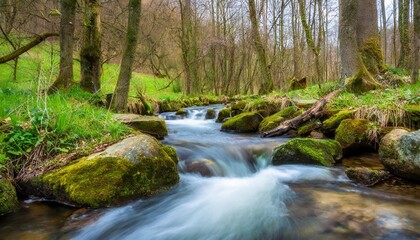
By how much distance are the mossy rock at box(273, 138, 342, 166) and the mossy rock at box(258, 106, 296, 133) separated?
2.37 meters

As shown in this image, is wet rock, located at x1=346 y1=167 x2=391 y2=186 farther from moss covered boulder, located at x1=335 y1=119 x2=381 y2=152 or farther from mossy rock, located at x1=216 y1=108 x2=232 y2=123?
mossy rock, located at x1=216 y1=108 x2=232 y2=123

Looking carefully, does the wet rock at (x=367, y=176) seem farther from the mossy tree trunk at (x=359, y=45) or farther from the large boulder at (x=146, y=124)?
the mossy tree trunk at (x=359, y=45)

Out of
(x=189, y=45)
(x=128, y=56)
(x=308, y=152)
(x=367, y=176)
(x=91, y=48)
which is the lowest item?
(x=367, y=176)

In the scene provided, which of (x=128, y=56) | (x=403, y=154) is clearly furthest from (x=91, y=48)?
(x=403, y=154)

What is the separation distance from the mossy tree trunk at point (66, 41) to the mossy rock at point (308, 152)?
6.28m

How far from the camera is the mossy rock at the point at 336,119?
18.7ft

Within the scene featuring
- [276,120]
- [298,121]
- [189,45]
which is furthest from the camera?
[189,45]

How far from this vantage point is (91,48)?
8188mm

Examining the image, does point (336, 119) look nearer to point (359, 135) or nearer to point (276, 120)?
point (359, 135)

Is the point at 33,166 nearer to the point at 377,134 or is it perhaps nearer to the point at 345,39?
the point at 377,134

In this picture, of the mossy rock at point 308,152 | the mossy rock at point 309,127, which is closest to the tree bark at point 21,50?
the mossy rock at point 308,152

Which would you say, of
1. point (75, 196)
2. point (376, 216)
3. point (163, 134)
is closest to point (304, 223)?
point (376, 216)

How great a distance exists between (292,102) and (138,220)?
5.82 metres

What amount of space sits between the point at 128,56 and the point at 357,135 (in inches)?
197
